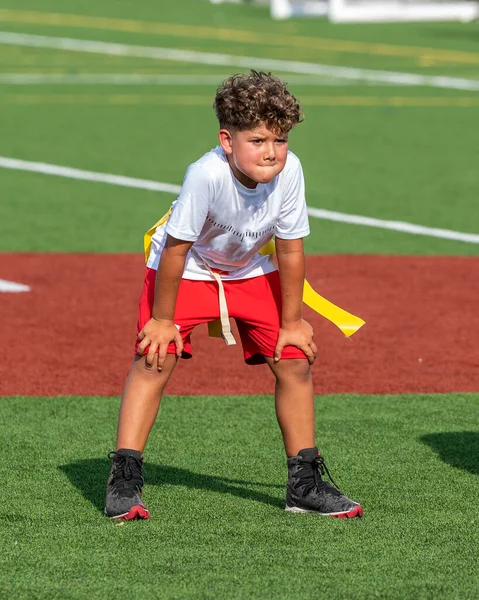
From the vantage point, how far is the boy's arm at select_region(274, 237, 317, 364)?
526 centimetres

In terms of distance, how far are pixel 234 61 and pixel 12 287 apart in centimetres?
1812

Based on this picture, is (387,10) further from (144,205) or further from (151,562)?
(151,562)

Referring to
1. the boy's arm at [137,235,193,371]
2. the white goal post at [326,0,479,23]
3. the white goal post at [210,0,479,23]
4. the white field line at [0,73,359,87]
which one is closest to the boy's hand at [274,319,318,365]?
the boy's arm at [137,235,193,371]

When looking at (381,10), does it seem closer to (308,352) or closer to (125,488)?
(308,352)

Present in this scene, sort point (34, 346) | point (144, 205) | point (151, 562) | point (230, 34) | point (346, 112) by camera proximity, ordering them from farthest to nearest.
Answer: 1. point (230, 34)
2. point (346, 112)
3. point (144, 205)
4. point (34, 346)
5. point (151, 562)

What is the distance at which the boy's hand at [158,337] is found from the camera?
519 centimetres

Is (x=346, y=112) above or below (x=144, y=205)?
above

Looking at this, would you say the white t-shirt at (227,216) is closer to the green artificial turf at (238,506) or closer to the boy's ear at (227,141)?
the boy's ear at (227,141)

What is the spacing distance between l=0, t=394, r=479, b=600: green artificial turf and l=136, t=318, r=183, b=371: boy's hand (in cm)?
62

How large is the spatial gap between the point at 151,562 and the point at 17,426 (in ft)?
6.77

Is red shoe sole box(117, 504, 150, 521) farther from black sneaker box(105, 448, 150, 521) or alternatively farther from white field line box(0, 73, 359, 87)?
white field line box(0, 73, 359, 87)

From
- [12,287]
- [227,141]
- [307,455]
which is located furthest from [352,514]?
[12,287]

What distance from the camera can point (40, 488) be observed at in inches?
222

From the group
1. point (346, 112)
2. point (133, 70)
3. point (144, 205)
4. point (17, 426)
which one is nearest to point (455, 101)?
point (346, 112)
